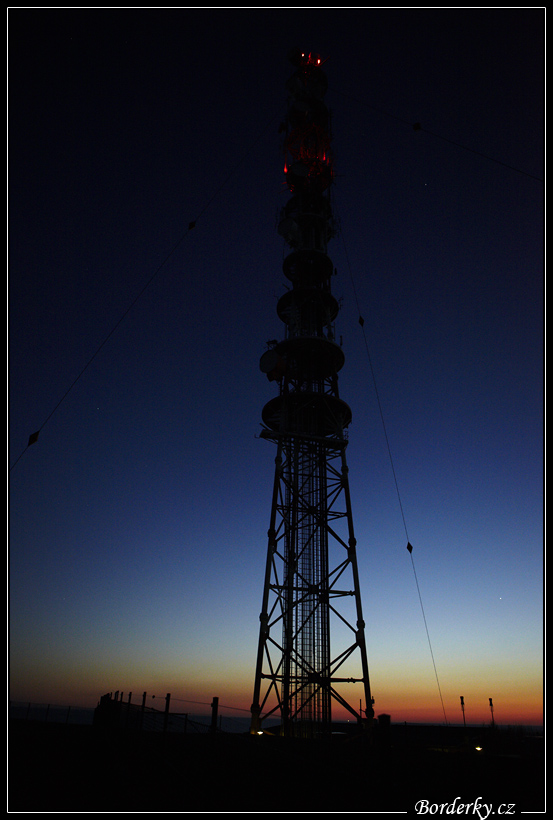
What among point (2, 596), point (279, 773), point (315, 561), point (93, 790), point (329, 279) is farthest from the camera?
point (329, 279)

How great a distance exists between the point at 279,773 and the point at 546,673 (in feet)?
31.7

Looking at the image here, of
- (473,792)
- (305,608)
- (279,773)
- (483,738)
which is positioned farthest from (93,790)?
(483,738)

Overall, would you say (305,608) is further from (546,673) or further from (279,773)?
(546,673)

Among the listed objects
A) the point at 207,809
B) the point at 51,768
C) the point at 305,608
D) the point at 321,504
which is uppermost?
the point at 321,504

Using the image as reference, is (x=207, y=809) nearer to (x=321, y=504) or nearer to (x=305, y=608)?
(x=305, y=608)

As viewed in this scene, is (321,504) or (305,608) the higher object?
(321,504)

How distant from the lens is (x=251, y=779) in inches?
600

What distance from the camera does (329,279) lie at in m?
35.8

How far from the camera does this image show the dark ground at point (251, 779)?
1289cm

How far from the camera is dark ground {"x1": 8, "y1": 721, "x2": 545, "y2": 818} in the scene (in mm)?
12891

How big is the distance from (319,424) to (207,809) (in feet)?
73.8

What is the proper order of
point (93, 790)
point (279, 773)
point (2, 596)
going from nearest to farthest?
1. point (2, 596)
2. point (93, 790)
3. point (279, 773)

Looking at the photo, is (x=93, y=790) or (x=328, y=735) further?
(x=328, y=735)

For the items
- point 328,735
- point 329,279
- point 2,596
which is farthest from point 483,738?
point 329,279
